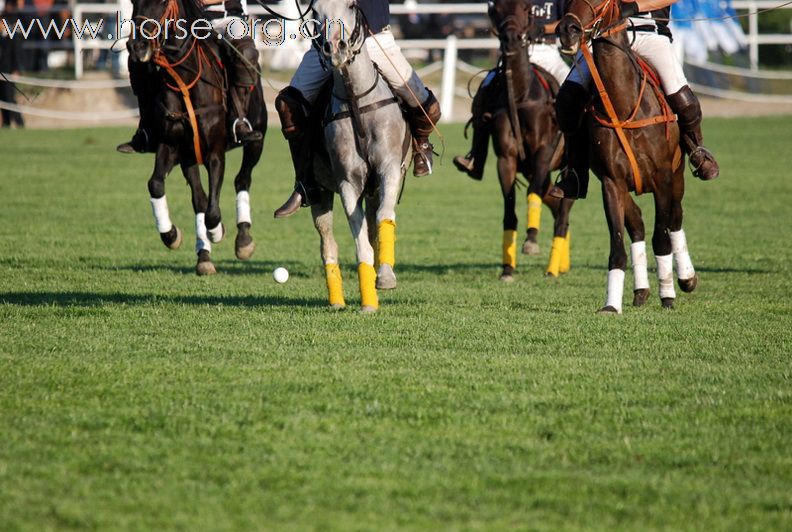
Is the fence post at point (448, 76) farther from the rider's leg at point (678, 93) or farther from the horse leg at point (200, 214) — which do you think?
the rider's leg at point (678, 93)

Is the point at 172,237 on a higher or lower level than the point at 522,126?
lower

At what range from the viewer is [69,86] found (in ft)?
115

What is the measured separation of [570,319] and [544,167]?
4.47m

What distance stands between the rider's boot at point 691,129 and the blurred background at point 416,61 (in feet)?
74.2

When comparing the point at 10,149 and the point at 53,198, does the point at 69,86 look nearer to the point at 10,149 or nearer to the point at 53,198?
the point at 10,149

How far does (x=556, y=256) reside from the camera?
14.0 meters

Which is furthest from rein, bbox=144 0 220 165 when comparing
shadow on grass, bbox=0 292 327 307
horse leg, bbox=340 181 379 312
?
horse leg, bbox=340 181 379 312

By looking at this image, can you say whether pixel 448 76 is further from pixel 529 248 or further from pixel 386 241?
pixel 386 241

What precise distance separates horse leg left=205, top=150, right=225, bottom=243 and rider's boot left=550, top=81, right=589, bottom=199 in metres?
3.67

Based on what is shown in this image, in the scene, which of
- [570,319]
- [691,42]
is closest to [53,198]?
[570,319]

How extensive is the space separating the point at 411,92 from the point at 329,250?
58.9 inches

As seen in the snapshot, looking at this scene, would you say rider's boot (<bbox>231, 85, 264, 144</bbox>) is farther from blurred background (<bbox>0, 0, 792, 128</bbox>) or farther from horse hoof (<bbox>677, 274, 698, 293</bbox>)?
blurred background (<bbox>0, 0, 792, 128</bbox>)

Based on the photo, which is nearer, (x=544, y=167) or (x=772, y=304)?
(x=772, y=304)

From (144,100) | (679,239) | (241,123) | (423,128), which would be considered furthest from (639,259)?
(144,100)
